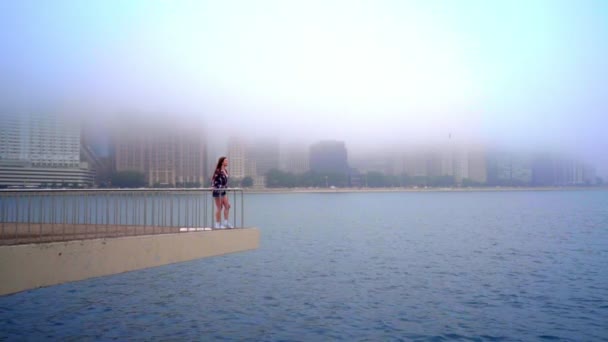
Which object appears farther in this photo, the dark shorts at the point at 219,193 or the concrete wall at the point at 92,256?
the dark shorts at the point at 219,193

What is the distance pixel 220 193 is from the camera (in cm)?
1609

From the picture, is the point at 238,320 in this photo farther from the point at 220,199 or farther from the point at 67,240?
the point at 67,240

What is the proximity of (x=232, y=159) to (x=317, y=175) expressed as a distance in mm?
95949

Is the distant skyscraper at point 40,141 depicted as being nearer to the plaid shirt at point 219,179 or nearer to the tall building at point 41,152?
the tall building at point 41,152

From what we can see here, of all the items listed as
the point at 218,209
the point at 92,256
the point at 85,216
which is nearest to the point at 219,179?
the point at 218,209

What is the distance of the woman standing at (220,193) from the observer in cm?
1570

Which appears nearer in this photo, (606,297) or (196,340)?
(196,340)

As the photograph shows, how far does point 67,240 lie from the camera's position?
1067 centimetres

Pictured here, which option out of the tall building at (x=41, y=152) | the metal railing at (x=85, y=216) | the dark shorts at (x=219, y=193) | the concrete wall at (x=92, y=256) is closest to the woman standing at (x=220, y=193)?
the dark shorts at (x=219, y=193)

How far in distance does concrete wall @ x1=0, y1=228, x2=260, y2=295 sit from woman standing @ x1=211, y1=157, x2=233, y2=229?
44.1 inches

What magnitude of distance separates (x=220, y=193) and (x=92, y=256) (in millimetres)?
5716

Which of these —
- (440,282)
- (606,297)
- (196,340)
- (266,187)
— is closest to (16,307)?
(196,340)

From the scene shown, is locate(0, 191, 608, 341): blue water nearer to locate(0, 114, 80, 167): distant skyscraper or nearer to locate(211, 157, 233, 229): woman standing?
locate(211, 157, 233, 229): woman standing

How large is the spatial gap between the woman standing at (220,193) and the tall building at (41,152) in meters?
21.8
